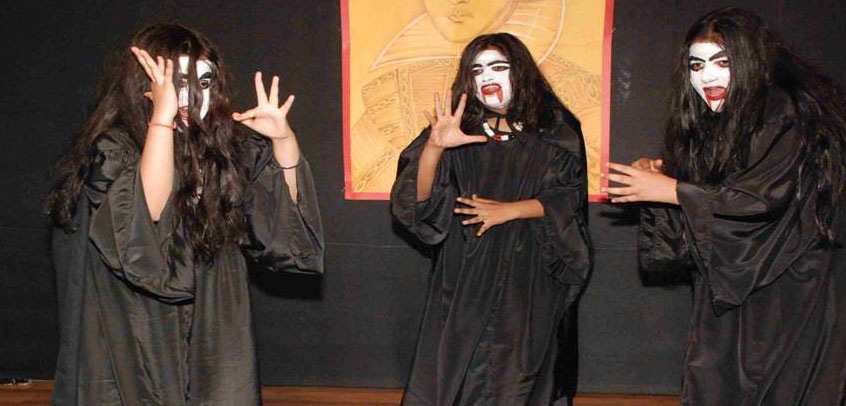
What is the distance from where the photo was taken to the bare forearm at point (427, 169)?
10.9 ft

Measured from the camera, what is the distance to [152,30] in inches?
104

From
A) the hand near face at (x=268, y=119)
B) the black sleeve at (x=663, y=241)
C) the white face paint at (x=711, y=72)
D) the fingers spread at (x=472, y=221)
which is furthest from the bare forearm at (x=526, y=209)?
the hand near face at (x=268, y=119)

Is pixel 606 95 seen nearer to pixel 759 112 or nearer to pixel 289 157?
pixel 759 112

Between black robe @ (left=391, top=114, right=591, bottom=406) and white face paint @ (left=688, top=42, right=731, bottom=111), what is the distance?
1.95 feet

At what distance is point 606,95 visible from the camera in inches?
169

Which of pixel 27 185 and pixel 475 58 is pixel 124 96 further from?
pixel 27 185

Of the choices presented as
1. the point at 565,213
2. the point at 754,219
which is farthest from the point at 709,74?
the point at 565,213

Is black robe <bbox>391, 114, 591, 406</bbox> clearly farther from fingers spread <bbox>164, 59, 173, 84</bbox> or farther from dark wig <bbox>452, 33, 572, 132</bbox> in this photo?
fingers spread <bbox>164, 59, 173, 84</bbox>

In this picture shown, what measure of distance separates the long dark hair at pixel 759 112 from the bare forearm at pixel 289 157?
1.35 m

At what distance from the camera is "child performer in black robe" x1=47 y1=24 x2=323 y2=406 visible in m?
2.46

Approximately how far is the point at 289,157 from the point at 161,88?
47 cm

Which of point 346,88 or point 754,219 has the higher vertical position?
point 346,88

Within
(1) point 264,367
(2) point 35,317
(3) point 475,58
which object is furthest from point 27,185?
(3) point 475,58

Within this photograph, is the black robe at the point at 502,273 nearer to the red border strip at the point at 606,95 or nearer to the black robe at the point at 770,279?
the black robe at the point at 770,279
